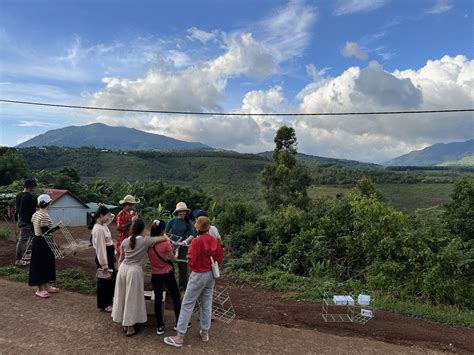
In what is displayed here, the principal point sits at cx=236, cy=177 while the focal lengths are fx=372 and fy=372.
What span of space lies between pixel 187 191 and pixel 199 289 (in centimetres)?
2822

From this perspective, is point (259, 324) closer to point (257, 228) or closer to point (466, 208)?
point (257, 228)

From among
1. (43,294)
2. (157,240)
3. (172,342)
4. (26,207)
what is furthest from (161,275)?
(26,207)

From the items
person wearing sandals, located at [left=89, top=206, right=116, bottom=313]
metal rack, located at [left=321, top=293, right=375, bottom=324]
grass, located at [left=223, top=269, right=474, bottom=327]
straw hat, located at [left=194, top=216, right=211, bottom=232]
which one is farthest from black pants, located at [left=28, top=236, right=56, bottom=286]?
metal rack, located at [left=321, top=293, right=375, bottom=324]

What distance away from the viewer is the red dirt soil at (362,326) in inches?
201

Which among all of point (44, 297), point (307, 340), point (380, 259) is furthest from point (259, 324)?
point (380, 259)

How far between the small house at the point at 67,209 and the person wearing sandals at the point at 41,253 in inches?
714

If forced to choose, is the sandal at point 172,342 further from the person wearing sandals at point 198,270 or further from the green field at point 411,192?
the green field at point 411,192

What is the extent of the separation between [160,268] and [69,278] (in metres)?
3.05

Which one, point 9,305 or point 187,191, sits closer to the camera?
point 9,305

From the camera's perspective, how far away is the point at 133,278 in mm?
4566

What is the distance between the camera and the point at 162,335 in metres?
4.72

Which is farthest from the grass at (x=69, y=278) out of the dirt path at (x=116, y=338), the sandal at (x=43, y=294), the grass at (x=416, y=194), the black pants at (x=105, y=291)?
the grass at (x=416, y=194)

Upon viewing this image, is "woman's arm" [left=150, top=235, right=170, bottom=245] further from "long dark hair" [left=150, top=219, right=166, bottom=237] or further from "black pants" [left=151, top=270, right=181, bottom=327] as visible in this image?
"black pants" [left=151, top=270, right=181, bottom=327]

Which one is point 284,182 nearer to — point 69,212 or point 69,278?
point 69,212
